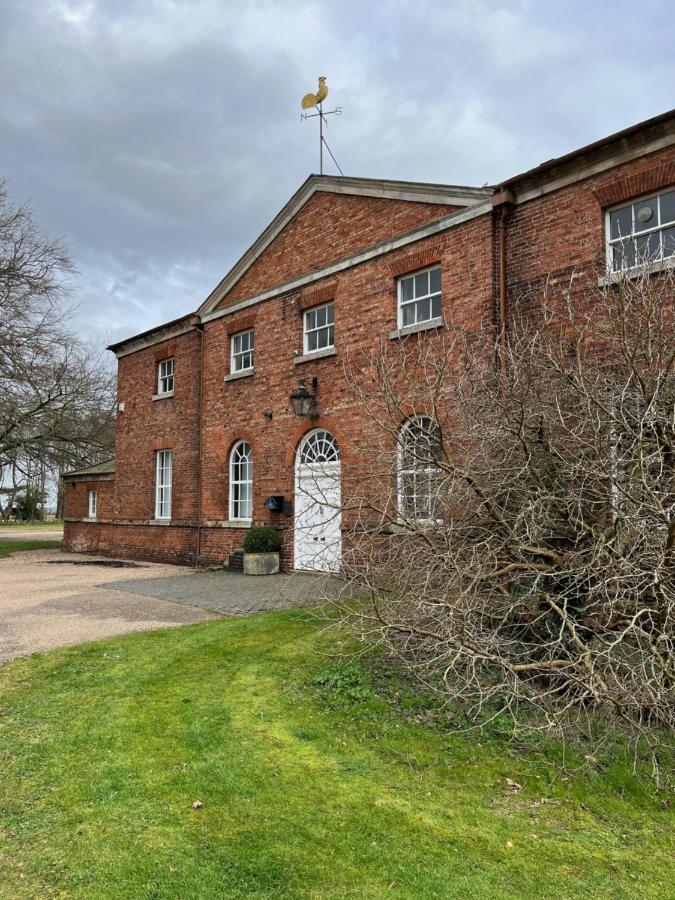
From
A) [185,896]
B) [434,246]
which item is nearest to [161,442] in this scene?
[434,246]

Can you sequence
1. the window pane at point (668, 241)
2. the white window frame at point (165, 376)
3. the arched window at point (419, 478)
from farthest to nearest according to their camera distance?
1. the white window frame at point (165, 376)
2. the window pane at point (668, 241)
3. the arched window at point (419, 478)

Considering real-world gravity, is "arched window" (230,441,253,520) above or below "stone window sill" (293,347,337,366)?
below

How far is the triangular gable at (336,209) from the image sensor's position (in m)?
11.2

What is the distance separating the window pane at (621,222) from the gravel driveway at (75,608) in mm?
8066

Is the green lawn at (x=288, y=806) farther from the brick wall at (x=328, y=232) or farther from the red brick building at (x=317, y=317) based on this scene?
the brick wall at (x=328, y=232)

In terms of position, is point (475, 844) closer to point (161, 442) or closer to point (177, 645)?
point (177, 645)

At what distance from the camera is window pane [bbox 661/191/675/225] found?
28.1 ft

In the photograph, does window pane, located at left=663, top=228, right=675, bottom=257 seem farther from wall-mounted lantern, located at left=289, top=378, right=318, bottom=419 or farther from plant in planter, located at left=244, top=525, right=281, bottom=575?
plant in planter, located at left=244, top=525, right=281, bottom=575

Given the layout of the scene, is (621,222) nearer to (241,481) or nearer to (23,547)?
(241,481)

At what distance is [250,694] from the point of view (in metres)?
5.50

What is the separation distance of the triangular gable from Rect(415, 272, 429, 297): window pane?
927 millimetres

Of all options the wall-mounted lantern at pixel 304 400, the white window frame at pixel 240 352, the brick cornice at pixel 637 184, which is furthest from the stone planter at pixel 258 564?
the brick cornice at pixel 637 184

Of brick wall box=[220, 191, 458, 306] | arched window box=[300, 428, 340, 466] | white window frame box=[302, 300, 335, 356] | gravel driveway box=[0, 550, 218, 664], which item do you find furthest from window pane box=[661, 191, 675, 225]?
gravel driveway box=[0, 550, 218, 664]

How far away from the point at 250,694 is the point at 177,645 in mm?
1948
